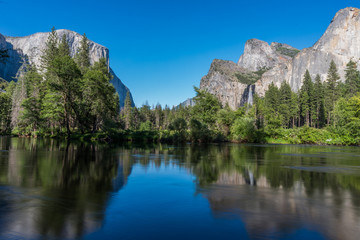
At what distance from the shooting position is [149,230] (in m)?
4.52

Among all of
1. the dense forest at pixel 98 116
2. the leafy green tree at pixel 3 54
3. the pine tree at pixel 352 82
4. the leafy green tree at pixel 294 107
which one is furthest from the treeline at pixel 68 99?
the pine tree at pixel 352 82

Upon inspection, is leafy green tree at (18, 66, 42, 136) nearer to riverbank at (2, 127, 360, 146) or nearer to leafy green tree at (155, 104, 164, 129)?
riverbank at (2, 127, 360, 146)

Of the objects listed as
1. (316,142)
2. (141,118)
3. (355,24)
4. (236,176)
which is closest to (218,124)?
(316,142)

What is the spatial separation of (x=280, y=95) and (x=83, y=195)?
10201cm

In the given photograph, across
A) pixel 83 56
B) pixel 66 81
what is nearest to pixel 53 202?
pixel 66 81

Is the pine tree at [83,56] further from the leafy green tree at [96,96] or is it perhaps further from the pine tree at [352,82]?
the pine tree at [352,82]

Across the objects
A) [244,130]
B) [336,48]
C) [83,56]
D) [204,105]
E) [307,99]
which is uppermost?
[336,48]

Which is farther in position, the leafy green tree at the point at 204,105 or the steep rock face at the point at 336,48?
the steep rock face at the point at 336,48

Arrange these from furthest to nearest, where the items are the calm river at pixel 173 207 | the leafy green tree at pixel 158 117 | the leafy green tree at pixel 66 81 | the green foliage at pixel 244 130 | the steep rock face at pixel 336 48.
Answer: the leafy green tree at pixel 158 117 < the steep rock face at pixel 336 48 < the green foliage at pixel 244 130 < the leafy green tree at pixel 66 81 < the calm river at pixel 173 207

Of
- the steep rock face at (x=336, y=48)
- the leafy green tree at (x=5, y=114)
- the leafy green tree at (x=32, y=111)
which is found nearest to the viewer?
the leafy green tree at (x=32, y=111)

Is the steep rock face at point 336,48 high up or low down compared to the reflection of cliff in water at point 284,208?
up

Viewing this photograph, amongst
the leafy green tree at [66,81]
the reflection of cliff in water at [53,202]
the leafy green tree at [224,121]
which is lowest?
the reflection of cliff in water at [53,202]

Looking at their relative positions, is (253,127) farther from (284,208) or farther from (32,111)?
(32,111)

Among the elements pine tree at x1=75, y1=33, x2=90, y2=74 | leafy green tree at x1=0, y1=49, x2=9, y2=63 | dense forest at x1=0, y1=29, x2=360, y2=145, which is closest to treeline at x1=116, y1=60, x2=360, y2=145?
dense forest at x1=0, y1=29, x2=360, y2=145
